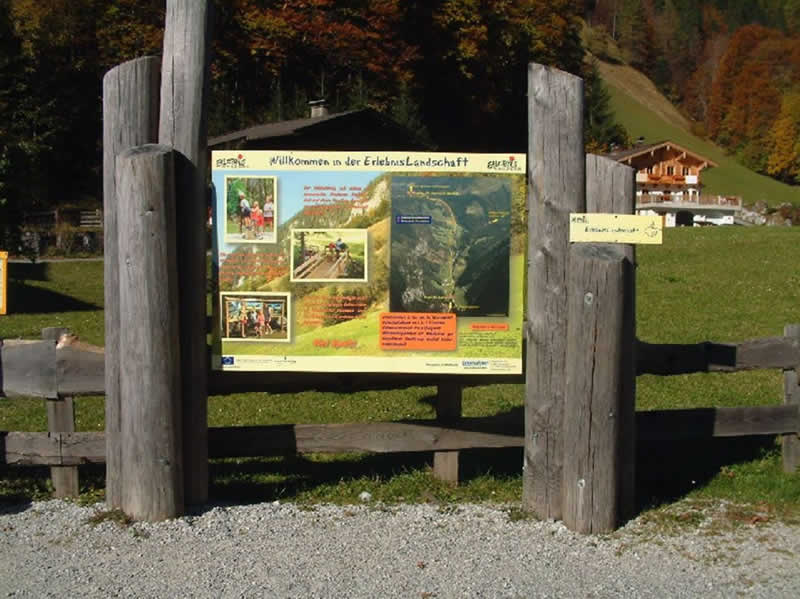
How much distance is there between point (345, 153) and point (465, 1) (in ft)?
169

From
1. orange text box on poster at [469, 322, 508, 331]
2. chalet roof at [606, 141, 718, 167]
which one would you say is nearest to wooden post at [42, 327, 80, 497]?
orange text box on poster at [469, 322, 508, 331]

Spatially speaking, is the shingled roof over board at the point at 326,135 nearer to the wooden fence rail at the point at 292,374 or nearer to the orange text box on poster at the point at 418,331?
the wooden fence rail at the point at 292,374

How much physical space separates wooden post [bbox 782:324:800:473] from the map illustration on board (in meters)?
2.43

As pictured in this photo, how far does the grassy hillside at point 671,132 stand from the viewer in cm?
10400

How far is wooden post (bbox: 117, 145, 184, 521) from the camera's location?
6.38 meters

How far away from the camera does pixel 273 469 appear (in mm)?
8023

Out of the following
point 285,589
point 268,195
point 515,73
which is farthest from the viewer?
point 515,73

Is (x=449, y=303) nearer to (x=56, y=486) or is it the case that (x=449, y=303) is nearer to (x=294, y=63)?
(x=56, y=486)

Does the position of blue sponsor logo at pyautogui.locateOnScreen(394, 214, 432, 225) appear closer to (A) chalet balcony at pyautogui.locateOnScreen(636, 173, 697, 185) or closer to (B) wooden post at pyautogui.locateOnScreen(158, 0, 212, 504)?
(B) wooden post at pyautogui.locateOnScreen(158, 0, 212, 504)

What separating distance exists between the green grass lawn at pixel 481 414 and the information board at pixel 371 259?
0.99 meters

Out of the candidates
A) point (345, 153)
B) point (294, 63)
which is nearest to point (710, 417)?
point (345, 153)

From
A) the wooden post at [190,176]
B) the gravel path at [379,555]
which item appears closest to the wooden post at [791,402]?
the gravel path at [379,555]

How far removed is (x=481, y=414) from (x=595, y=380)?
4190 millimetres

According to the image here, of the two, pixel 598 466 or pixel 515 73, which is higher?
pixel 515 73
